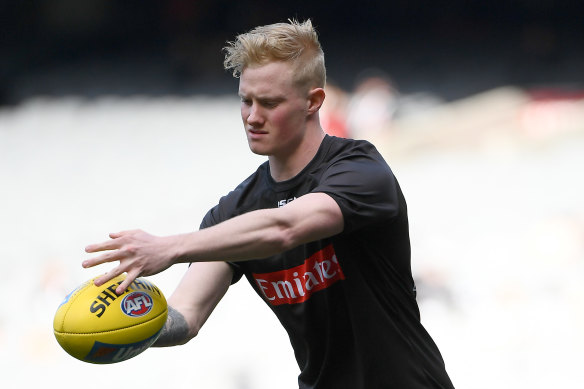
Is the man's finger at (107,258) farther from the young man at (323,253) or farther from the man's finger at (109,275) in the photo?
the young man at (323,253)

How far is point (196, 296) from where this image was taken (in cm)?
340

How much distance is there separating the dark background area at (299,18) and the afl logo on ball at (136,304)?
6645mm

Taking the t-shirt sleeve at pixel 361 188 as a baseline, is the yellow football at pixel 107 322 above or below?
below

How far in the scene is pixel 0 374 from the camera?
8.35m

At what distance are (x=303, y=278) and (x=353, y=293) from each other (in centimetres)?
17

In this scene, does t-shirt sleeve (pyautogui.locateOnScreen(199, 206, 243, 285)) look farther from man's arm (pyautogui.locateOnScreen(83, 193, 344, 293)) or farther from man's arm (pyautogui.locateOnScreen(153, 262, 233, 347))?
man's arm (pyautogui.locateOnScreen(83, 193, 344, 293))

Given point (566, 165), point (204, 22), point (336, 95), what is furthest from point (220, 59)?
point (566, 165)

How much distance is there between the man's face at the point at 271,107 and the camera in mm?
3080

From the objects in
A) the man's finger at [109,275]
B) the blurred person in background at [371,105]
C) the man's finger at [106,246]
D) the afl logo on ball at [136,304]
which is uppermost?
the blurred person in background at [371,105]

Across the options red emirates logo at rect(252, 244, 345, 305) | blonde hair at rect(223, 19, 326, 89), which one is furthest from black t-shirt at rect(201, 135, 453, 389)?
blonde hair at rect(223, 19, 326, 89)

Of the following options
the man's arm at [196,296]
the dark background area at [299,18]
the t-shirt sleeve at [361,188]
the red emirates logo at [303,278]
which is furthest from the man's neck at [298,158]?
the dark background area at [299,18]

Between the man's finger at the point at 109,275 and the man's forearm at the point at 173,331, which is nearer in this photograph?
the man's finger at the point at 109,275

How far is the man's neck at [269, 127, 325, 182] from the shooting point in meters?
3.18

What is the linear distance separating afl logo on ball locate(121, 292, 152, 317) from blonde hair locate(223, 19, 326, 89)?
2.66 feet
